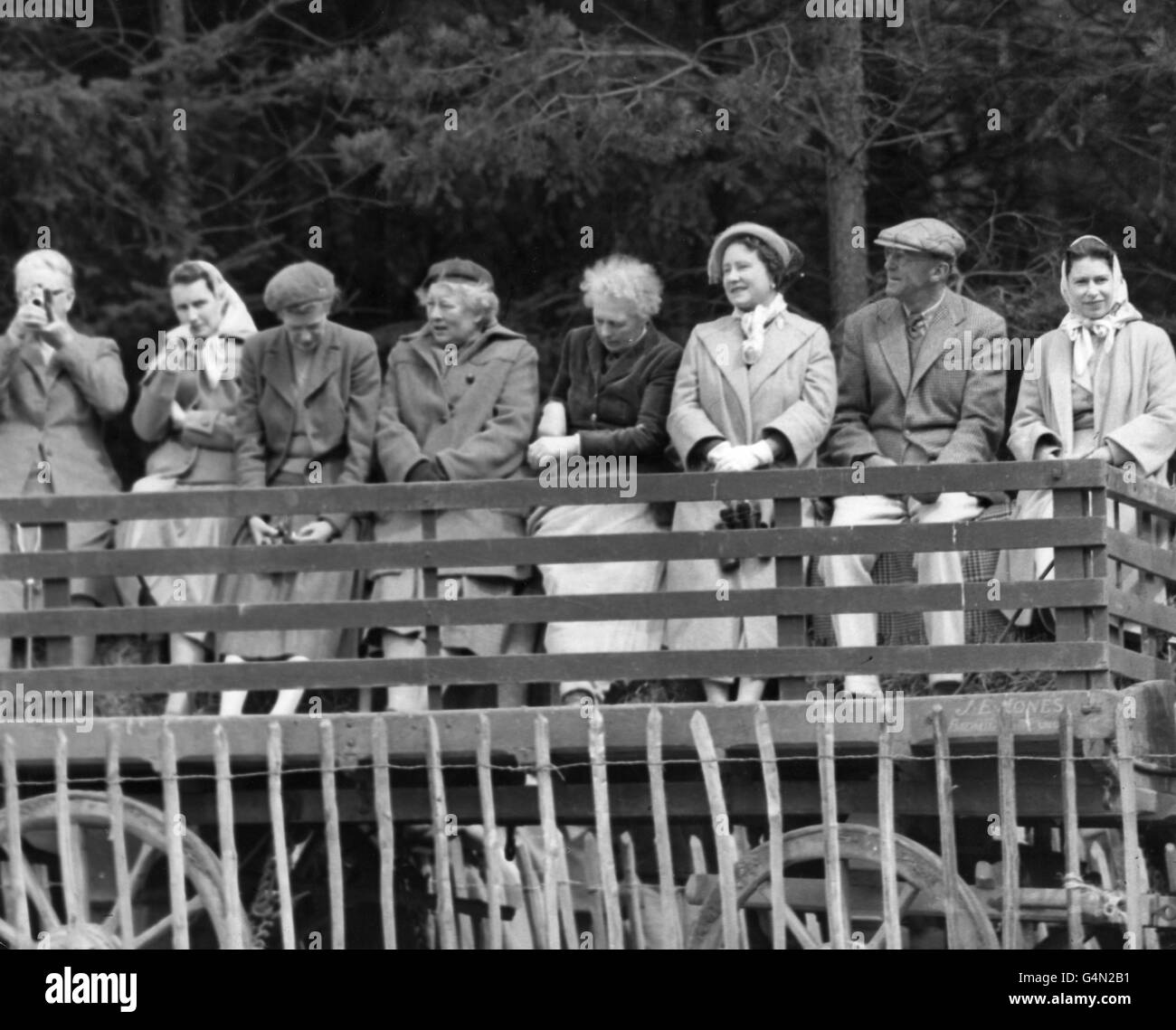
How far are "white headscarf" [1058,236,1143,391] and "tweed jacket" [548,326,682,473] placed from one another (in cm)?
151

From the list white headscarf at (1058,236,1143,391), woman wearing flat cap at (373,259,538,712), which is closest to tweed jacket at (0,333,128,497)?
woman wearing flat cap at (373,259,538,712)

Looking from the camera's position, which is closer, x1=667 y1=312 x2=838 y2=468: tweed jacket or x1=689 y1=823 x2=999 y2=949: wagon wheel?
x1=689 y1=823 x2=999 y2=949: wagon wheel

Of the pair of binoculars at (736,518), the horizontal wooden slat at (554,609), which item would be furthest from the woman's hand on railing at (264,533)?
the pair of binoculars at (736,518)

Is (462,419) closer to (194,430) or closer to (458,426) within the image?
(458,426)

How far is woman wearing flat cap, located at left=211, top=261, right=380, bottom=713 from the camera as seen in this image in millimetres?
12391

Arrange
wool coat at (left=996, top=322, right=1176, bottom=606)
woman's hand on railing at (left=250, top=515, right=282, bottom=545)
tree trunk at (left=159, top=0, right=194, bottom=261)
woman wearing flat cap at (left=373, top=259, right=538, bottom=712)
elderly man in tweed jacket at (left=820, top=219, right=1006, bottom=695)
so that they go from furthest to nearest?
tree trunk at (left=159, top=0, right=194, bottom=261) → woman's hand on railing at (left=250, top=515, right=282, bottom=545) → woman wearing flat cap at (left=373, top=259, right=538, bottom=712) → wool coat at (left=996, top=322, right=1176, bottom=606) → elderly man in tweed jacket at (left=820, top=219, right=1006, bottom=695)

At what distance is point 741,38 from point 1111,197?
2.02 metres

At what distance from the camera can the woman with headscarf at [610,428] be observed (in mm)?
12109

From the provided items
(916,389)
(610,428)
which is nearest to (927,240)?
(916,389)

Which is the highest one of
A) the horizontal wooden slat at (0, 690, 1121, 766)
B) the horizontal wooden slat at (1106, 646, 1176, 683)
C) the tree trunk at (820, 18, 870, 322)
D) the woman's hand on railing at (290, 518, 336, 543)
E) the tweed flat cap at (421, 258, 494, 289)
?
the tree trunk at (820, 18, 870, 322)

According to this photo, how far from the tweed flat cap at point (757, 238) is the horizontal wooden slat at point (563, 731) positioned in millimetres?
1810

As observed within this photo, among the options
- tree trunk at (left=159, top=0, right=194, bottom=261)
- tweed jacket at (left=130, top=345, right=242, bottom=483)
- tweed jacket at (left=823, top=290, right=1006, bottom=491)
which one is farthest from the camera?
tree trunk at (left=159, top=0, right=194, bottom=261)

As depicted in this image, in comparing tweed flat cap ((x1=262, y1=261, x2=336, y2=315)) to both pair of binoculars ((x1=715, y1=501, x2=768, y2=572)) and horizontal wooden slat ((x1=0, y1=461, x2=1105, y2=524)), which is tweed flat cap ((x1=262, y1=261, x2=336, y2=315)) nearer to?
horizontal wooden slat ((x1=0, y1=461, x2=1105, y2=524))

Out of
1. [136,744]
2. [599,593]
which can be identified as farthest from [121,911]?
[599,593]
